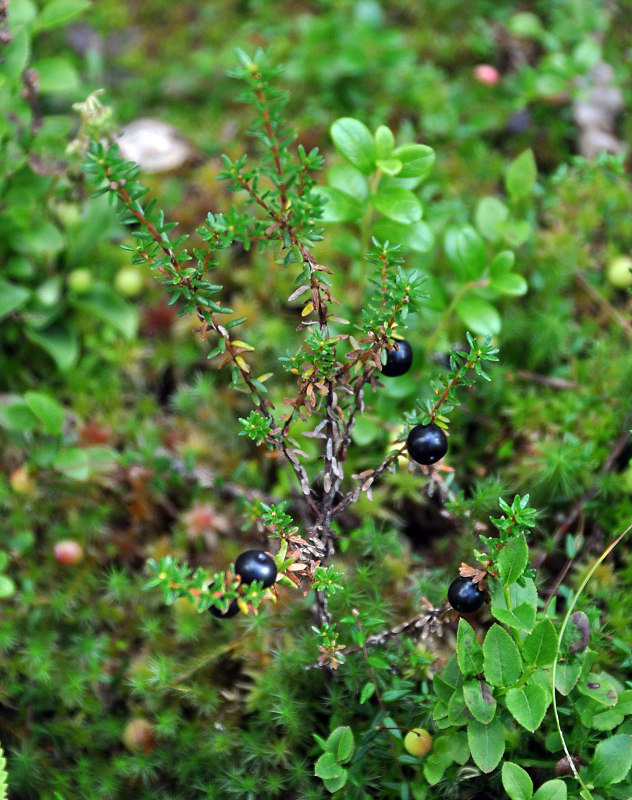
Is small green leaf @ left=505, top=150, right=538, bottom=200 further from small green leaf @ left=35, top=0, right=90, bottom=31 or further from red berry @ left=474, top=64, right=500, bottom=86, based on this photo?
small green leaf @ left=35, top=0, right=90, bottom=31

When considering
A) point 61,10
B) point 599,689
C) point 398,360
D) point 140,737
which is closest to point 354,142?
point 398,360

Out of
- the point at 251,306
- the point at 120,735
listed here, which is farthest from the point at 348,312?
the point at 120,735

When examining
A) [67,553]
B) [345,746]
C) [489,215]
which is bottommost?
[67,553]

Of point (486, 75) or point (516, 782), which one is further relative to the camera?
→ point (486, 75)

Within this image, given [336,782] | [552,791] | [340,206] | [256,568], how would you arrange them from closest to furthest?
1. [552,791]
2. [256,568]
3. [336,782]
4. [340,206]

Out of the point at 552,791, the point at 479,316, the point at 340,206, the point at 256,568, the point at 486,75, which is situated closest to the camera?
the point at 552,791

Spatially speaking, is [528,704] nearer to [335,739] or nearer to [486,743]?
[486,743]

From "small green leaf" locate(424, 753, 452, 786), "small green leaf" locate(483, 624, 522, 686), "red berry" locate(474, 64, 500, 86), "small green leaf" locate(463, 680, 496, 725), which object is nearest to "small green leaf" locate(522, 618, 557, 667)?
"small green leaf" locate(483, 624, 522, 686)

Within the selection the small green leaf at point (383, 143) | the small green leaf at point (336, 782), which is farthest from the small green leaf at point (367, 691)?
the small green leaf at point (383, 143)
